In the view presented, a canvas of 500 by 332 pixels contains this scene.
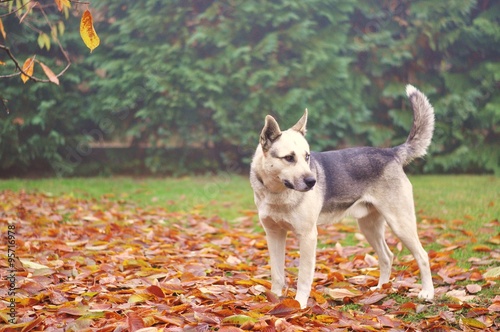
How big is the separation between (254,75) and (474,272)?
266 inches

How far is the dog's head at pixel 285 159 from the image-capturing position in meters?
3.69

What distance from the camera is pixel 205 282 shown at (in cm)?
417

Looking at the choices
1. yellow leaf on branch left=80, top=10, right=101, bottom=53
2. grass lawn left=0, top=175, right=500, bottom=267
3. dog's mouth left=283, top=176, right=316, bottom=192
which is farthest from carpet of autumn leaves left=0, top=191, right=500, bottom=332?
yellow leaf on branch left=80, top=10, right=101, bottom=53

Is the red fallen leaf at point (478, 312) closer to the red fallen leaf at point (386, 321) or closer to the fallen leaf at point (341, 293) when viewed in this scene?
the red fallen leaf at point (386, 321)

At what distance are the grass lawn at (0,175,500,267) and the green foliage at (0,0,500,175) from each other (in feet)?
2.42

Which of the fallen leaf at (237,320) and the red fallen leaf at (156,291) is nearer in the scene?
the fallen leaf at (237,320)

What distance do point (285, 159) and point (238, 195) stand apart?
221 inches

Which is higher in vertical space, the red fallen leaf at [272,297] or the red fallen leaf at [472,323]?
the red fallen leaf at [272,297]

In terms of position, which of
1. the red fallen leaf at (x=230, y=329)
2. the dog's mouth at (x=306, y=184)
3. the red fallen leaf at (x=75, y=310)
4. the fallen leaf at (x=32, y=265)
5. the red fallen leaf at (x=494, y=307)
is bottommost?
the red fallen leaf at (x=494, y=307)

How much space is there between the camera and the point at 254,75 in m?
10.6

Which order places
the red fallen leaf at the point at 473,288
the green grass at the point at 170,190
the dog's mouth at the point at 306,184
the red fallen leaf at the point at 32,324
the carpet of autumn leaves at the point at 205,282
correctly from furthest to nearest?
the green grass at the point at 170,190 < the red fallen leaf at the point at 473,288 < the dog's mouth at the point at 306,184 < the carpet of autumn leaves at the point at 205,282 < the red fallen leaf at the point at 32,324

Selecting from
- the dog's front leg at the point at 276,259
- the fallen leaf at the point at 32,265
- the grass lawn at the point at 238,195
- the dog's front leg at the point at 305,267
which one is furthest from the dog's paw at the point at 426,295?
the fallen leaf at the point at 32,265

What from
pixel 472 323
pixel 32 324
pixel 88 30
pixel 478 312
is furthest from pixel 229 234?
pixel 88 30

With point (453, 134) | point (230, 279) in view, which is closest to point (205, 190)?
point (453, 134)
